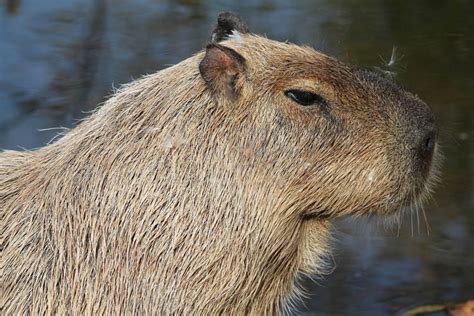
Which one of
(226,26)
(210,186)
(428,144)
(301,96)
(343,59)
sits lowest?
(343,59)

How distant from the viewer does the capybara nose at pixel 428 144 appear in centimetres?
377

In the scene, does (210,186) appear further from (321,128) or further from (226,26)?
(226,26)

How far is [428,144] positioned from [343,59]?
4215mm

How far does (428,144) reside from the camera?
3795mm

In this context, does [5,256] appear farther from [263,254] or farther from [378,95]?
[378,95]

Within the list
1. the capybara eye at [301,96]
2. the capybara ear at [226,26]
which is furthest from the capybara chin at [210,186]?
the capybara ear at [226,26]

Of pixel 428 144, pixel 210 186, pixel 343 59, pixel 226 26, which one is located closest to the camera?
pixel 210 186

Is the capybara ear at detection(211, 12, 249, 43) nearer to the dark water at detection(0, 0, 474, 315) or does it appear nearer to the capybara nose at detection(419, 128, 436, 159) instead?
the capybara nose at detection(419, 128, 436, 159)

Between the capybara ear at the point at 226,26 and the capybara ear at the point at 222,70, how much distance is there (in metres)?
0.37

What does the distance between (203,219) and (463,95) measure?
469cm

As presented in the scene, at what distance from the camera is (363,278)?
19.9 ft

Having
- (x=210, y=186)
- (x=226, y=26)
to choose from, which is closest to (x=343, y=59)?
(x=226, y=26)

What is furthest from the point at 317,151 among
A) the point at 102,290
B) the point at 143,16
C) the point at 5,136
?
the point at 143,16

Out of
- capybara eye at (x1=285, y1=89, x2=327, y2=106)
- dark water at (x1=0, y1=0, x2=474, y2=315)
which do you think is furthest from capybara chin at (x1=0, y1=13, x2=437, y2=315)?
dark water at (x1=0, y1=0, x2=474, y2=315)
